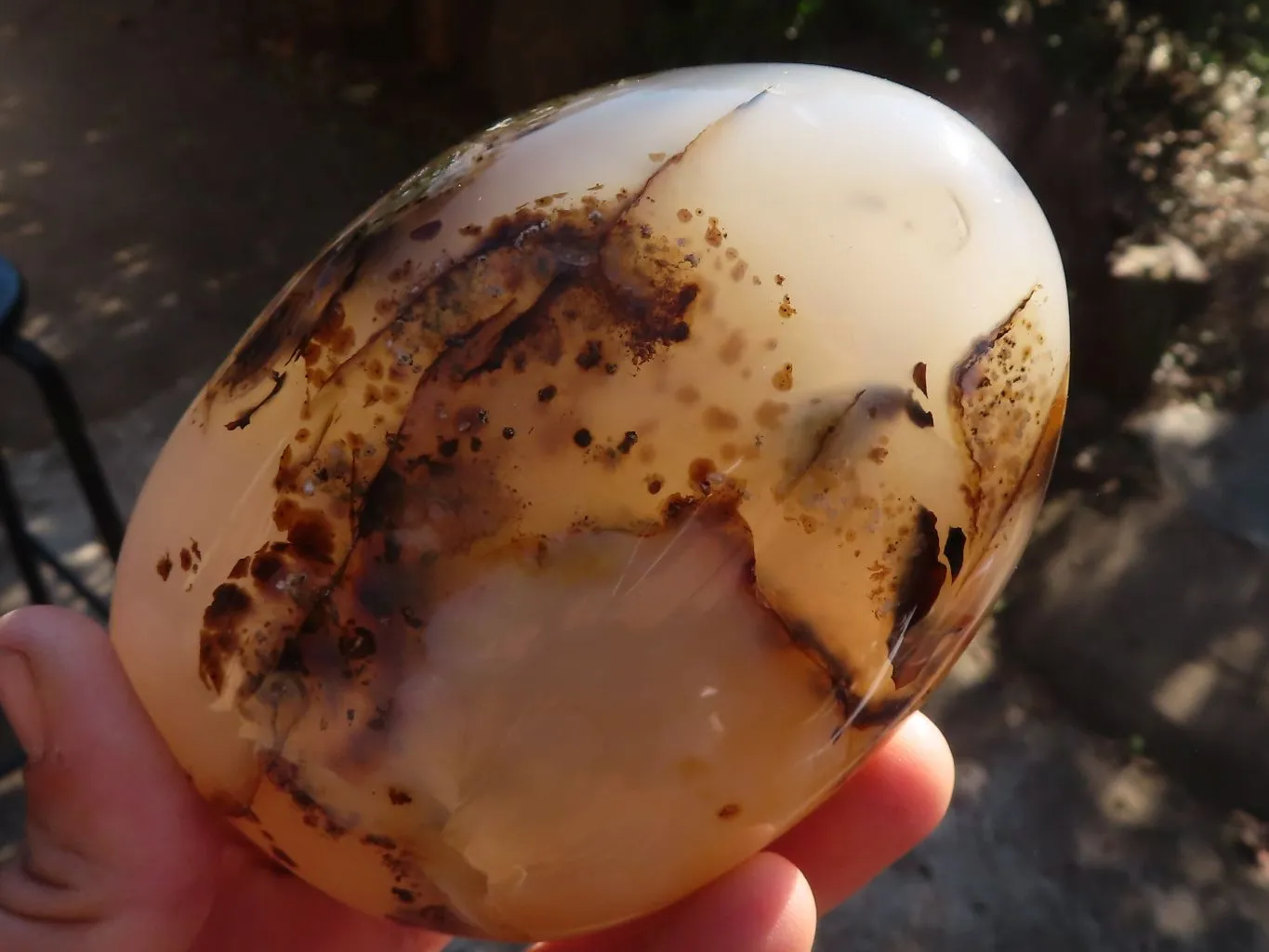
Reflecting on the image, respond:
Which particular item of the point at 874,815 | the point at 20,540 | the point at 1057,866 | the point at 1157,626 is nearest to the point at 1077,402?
the point at 1157,626

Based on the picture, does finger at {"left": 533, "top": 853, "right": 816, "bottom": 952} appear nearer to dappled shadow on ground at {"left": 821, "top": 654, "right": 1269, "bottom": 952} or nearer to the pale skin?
the pale skin

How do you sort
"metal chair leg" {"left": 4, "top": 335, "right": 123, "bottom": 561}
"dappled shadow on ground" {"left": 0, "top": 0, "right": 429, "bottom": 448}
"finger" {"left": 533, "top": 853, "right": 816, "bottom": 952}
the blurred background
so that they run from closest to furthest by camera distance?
"finger" {"left": 533, "top": 853, "right": 816, "bottom": 952}
"metal chair leg" {"left": 4, "top": 335, "right": 123, "bottom": 561}
the blurred background
"dappled shadow on ground" {"left": 0, "top": 0, "right": 429, "bottom": 448}

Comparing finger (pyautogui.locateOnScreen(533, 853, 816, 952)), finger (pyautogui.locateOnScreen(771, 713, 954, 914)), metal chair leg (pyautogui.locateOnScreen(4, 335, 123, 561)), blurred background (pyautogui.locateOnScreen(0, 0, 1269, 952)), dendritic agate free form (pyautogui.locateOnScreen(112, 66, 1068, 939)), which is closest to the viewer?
dendritic agate free form (pyautogui.locateOnScreen(112, 66, 1068, 939))

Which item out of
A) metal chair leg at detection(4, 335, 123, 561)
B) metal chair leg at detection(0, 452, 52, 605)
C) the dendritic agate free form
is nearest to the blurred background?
metal chair leg at detection(0, 452, 52, 605)

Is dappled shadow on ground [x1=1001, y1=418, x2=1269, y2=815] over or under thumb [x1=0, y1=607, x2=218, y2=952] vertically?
under

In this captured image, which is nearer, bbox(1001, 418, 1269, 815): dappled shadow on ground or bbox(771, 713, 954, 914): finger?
bbox(771, 713, 954, 914): finger

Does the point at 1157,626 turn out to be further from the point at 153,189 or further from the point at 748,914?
the point at 153,189

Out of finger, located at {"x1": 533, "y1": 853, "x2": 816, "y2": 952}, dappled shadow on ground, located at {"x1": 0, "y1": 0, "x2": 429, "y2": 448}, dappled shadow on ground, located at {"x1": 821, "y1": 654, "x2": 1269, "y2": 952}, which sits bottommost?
dappled shadow on ground, located at {"x1": 821, "y1": 654, "x2": 1269, "y2": 952}
